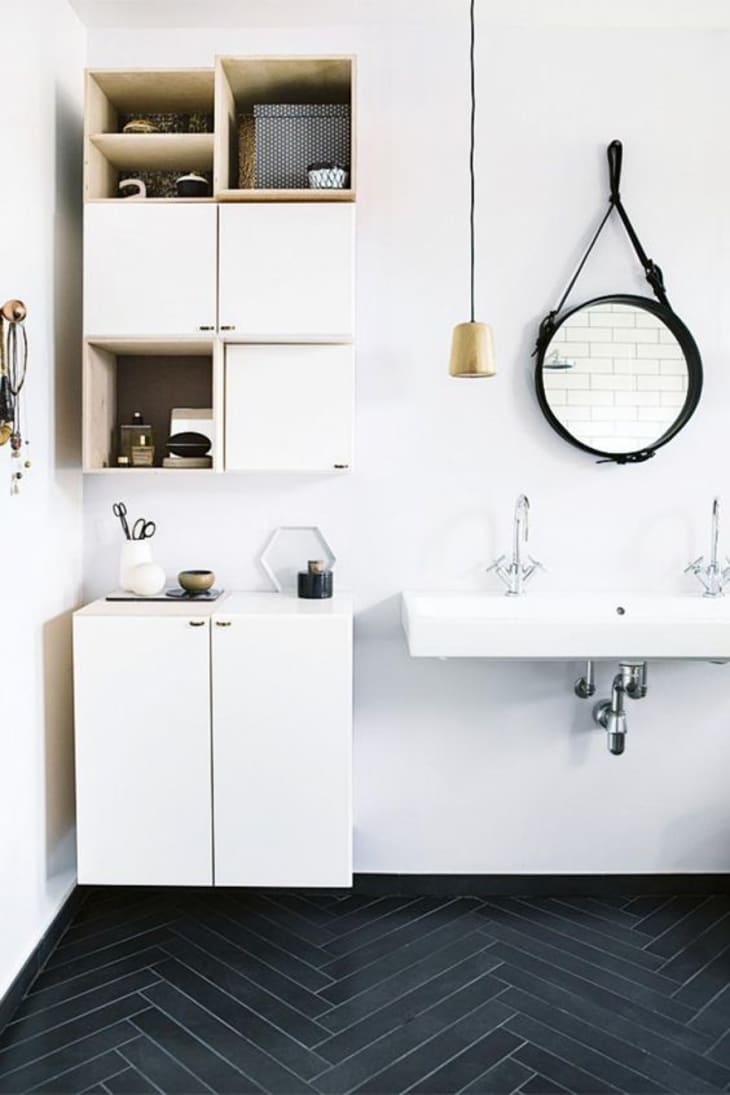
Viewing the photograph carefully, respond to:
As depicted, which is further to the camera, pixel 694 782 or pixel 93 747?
pixel 694 782

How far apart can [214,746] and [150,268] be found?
1353 mm

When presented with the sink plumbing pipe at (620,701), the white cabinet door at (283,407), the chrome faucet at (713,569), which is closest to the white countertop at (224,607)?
the white cabinet door at (283,407)

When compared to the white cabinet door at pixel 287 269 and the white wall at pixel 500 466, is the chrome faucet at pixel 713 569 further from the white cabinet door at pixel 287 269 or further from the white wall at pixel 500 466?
the white cabinet door at pixel 287 269

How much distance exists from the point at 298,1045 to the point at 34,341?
Answer: 6.20ft

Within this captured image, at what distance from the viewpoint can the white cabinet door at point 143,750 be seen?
2410 millimetres

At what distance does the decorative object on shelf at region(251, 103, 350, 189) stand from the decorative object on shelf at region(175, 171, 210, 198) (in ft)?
0.55

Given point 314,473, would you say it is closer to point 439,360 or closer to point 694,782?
point 439,360

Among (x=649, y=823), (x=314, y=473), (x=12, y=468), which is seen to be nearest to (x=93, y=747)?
(x=12, y=468)

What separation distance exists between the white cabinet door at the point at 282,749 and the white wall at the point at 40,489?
0.48 m

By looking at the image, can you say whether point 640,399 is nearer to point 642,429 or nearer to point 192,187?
point 642,429

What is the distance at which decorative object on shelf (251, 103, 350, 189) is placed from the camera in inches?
98.7

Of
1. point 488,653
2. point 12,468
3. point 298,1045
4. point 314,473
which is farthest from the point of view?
point 314,473

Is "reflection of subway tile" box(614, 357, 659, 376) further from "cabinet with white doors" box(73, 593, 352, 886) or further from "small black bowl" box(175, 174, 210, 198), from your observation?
"small black bowl" box(175, 174, 210, 198)

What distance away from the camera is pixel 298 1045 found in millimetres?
2033
